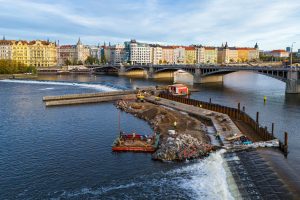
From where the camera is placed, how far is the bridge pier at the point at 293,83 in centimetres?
9866

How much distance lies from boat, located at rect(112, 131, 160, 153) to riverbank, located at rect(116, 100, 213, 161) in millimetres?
1080

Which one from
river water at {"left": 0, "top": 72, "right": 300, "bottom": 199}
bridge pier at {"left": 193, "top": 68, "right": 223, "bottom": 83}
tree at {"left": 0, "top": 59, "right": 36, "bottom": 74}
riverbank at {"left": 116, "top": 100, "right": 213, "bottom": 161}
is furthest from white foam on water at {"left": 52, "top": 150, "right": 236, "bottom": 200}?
tree at {"left": 0, "top": 59, "right": 36, "bottom": 74}

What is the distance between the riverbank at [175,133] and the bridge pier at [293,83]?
46.2m

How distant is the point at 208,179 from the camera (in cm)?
3559

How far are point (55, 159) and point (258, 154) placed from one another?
24.8 m

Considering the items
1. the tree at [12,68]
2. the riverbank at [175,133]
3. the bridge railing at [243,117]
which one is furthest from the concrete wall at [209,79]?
the tree at [12,68]

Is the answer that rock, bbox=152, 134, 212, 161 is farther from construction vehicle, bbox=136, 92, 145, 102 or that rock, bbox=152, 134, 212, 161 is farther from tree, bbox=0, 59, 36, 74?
tree, bbox=0, 59, 36, 74

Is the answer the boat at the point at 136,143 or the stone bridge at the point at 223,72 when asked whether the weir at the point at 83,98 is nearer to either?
the boat at the point at 136,143

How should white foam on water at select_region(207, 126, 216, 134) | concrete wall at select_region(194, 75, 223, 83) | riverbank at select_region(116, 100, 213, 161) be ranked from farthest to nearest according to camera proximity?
concrete wall at select_region(194, 75, 223, 83), white foam on water at select_region(207, 126, 216, 134), riverbank at select_region(116, 100, 213, 161)

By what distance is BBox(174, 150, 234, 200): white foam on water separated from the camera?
32463mm

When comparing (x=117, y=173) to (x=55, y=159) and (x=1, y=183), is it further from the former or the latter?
(x=1, y=183)

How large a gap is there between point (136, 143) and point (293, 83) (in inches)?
2734

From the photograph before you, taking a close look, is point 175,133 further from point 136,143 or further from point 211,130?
point 136,143

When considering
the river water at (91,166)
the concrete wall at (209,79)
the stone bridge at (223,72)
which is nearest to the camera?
the river water at (91,166)
